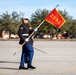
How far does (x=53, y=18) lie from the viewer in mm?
13844

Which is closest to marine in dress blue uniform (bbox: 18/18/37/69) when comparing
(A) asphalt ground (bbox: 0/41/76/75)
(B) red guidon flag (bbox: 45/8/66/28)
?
(A) asphalt ground (bbox: 0/41/76/75)

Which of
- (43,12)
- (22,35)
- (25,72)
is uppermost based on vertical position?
(43,12)

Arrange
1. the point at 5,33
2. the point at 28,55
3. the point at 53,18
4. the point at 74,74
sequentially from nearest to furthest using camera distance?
the point at 74,74 → the point at 28,55 → the point at 53,18 → the point at 5,33

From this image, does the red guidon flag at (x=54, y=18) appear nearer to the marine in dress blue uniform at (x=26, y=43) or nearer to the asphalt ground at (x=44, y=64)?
the marine in dress blue uniform at (x=26, y=43)

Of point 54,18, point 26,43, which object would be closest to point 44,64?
point 54,18

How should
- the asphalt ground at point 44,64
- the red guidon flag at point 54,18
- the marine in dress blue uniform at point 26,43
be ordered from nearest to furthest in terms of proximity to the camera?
1. the asphalt ground at point 44,64
2. the marine in dress blue uniform at point 26,43
3. the red guidon flag at point 54,18

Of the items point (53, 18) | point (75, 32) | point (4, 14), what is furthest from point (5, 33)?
point (53, 18)

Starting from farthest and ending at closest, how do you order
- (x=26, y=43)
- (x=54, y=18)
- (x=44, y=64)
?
1. (x=44, y=64)
2. (x=54, y=18)
3. (x=26, y=43)

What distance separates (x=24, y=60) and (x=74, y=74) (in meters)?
2.33

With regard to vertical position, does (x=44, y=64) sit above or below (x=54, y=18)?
below

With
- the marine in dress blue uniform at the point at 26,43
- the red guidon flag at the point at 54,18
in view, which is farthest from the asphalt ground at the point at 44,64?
the red guidon flag at the point at 54,18

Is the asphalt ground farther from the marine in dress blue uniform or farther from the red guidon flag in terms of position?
the red guidon flag

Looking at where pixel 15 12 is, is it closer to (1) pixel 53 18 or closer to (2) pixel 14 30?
(2) pixel 14 30

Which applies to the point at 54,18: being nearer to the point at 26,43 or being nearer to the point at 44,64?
the point at 44,64
